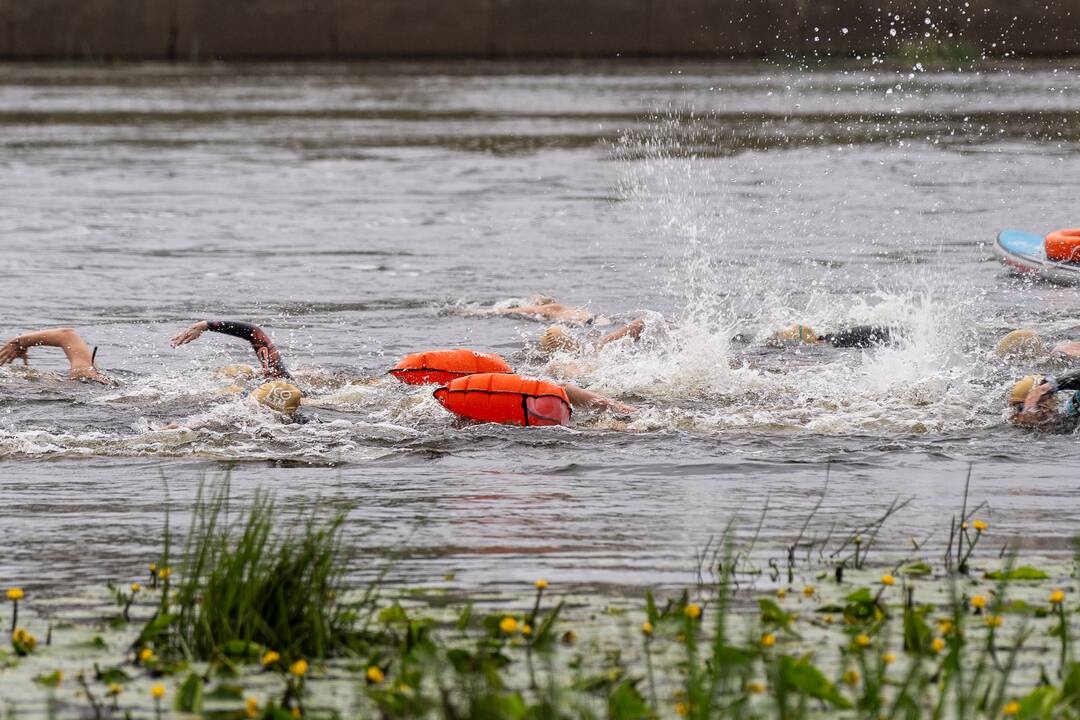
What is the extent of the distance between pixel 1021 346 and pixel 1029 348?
63mm

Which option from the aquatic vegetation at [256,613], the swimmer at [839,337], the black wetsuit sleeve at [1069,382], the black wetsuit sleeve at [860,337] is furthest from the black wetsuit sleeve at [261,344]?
the aquatic vegetation at [256,613]

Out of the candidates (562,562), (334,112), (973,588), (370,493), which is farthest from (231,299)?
(334,112)

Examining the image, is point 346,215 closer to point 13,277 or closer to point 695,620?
point 13,277

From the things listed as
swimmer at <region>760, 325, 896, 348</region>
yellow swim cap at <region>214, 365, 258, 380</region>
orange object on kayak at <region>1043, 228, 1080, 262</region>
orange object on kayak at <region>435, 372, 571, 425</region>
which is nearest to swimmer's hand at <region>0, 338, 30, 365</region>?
yellow swim cap at <region>214, 365, 258, 380</region>

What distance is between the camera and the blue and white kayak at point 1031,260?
637 inches

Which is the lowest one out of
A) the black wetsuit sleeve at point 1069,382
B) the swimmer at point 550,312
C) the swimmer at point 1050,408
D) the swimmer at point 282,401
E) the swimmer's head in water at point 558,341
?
the swimmer at point 550,312

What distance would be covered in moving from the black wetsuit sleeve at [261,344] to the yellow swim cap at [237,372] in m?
0.13

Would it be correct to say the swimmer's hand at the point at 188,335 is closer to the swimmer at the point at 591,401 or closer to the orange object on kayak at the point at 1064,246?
the swimmer at the point at 591,401

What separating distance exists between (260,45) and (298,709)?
173 ft

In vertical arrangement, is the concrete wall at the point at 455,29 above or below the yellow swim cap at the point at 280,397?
above

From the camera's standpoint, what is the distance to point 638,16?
179 ft

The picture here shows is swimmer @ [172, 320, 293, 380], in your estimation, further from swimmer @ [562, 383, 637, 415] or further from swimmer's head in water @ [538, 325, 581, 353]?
swimmer's head in water @ [538, 325, 581, 353]

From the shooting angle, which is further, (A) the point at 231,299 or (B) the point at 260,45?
(B) the point at 260,45

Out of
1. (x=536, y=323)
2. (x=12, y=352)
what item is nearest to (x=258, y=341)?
(x=12, y=352)
